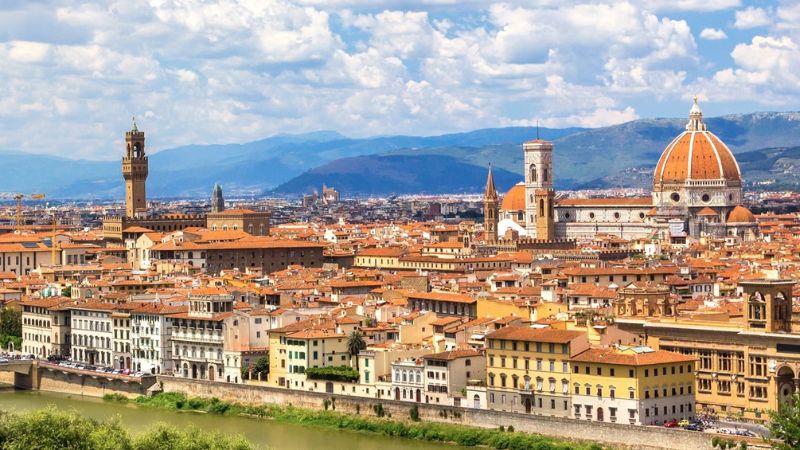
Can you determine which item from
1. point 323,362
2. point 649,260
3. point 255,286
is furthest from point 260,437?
point 649,260

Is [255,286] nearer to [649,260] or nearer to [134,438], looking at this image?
[649,260]

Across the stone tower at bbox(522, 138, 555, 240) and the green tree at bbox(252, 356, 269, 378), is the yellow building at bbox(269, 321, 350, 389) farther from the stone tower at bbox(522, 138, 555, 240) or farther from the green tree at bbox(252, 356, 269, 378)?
the stone tower at bbox(522, 138, 555, 240)

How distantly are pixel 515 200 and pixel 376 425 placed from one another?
6950 centimetres

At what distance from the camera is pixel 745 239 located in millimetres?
93125

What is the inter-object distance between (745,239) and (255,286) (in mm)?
42080

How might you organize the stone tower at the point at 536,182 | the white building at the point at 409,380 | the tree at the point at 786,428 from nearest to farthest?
the tree at the point at 786,428 → the white building at the point at 409,380 → the stone tower at the point at 536,182

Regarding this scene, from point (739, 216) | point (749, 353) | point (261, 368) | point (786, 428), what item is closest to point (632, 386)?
point (749, 353)

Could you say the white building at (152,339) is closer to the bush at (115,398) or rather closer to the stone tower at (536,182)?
the bush at (115,398)

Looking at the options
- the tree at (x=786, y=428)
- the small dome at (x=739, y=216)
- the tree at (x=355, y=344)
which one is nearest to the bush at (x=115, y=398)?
the tree at (x=355, y=344)

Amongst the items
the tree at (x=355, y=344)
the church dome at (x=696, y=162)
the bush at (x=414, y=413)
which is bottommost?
the bush at (x=414, y=413)

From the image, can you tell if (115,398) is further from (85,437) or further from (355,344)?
(85,437)

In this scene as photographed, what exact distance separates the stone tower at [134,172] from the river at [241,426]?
55.1 metres

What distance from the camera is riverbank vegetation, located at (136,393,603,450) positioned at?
3584 cm

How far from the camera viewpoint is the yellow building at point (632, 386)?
35219 mm
